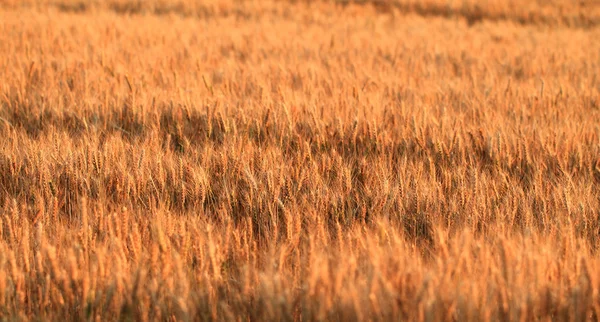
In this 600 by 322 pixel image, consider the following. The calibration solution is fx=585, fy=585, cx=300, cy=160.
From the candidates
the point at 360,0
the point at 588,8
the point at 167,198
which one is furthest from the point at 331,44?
the point at 588,8

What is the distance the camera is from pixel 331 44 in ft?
17.4

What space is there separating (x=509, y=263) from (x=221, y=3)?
8.00 metres

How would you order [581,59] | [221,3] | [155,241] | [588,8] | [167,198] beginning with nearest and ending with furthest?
[155,241], [167,198], [581,59], [221,3], [588,8]

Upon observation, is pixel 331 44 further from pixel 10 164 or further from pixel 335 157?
pixel 10 164

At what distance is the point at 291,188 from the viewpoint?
6.28ft

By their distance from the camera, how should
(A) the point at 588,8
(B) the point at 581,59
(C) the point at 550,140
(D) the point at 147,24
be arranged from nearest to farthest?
1. (C) the point at 550,140
2. (B) the point at 581,59
3. (D) the point at 147,24
4. (A) the point at 588,8

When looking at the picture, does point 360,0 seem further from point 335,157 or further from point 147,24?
point 335,157

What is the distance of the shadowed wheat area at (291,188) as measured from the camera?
127 cm

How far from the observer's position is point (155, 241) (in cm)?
145

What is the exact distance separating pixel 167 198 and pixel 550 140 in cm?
157

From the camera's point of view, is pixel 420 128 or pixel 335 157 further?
pixel 420 128

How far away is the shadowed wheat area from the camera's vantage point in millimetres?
1274

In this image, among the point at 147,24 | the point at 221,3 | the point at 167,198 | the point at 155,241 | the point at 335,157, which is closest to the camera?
the point at 155,241

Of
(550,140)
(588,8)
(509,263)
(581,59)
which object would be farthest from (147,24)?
(588,8)
